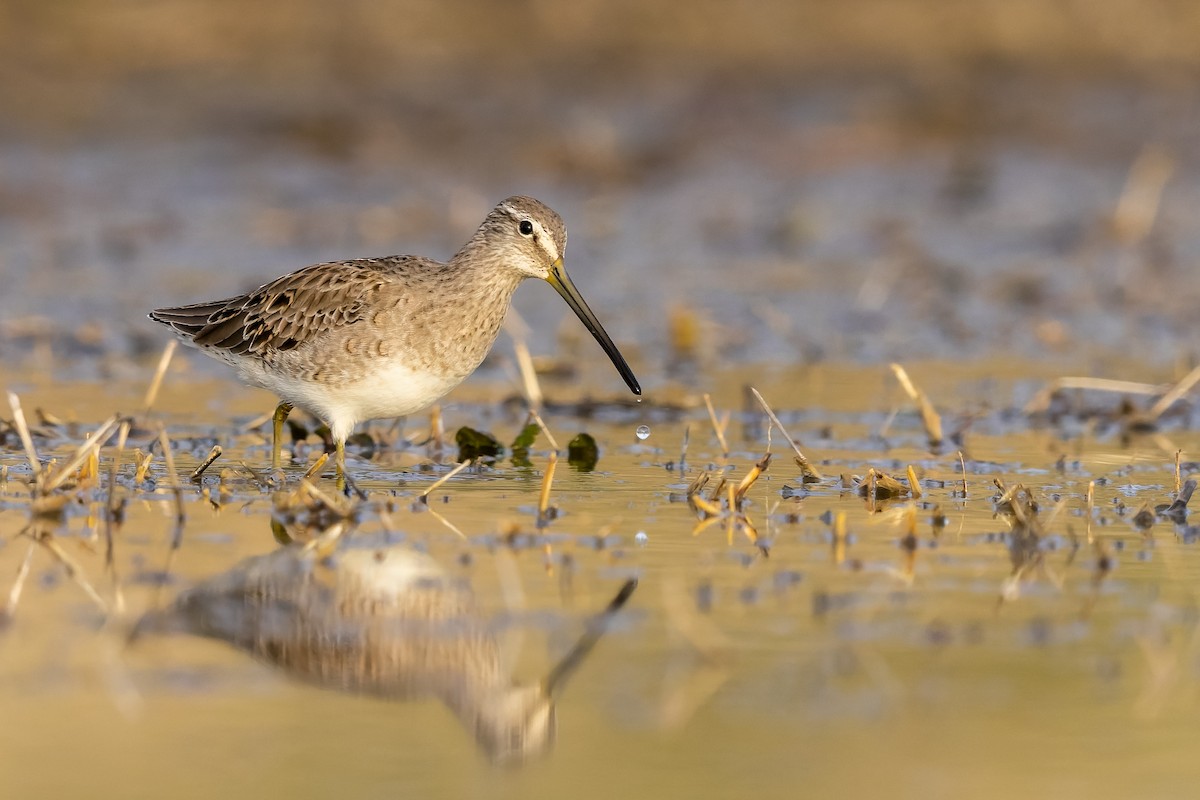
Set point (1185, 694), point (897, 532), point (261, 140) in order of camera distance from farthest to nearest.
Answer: point (261, 140) → point (897, 532) → point (1185, 694)

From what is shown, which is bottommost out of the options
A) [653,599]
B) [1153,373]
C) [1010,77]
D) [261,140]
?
[653,599]

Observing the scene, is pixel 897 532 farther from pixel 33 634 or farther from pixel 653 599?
pixel 33 634

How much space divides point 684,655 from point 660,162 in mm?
13668

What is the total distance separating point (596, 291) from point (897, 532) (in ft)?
24.4

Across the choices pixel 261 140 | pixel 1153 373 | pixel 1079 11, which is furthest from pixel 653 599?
pixel 1079 11

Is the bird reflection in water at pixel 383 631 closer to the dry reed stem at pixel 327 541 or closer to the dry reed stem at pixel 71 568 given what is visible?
the dry reed stem at pixel 327 541

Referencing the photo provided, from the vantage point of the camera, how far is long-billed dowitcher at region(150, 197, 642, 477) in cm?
839

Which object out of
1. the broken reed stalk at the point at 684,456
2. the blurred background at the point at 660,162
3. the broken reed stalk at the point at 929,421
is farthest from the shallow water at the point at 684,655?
the blurred background at the point at 660,162

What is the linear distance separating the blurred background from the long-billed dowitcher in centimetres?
354

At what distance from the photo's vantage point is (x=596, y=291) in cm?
1473

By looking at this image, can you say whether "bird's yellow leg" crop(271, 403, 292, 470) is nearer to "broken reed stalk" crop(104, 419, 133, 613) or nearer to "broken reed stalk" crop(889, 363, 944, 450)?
"broken reed stalk" crop(104, 419, 133, 613)

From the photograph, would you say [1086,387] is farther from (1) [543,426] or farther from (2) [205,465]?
(2) [205,465]

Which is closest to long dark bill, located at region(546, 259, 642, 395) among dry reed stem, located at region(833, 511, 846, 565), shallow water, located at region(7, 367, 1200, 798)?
shallow water, located at region(7, 367, 1200, 798)

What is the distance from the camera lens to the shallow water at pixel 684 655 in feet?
16.3
